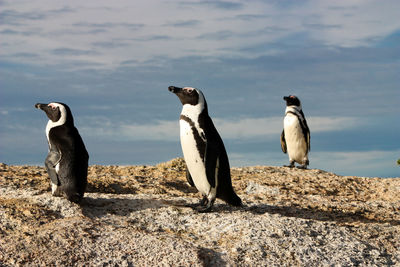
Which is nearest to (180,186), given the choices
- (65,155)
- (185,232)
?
(65,155)

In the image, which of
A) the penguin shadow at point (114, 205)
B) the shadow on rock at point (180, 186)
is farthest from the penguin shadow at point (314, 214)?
the shadow on rock at point (180, 186)

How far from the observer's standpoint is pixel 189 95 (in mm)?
7223

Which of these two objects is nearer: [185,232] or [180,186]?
[185,232]

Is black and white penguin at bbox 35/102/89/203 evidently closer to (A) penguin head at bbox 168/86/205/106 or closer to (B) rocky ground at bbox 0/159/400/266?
(B) rocky ground at bbox 0/159/400/266

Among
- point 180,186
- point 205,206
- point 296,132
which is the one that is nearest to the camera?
point 205,206

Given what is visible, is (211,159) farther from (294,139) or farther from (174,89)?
(294,139)

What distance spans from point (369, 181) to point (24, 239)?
9354 millimetres

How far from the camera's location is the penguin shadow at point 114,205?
23.8 feet

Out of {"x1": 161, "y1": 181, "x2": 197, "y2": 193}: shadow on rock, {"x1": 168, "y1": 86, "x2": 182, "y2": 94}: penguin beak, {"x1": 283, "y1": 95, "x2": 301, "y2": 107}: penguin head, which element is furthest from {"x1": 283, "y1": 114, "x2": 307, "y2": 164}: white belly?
{"x1": 168, "y1": 86, "x2": 182, "y2": 94}: penguin beak

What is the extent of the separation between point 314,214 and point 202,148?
2.33 meters

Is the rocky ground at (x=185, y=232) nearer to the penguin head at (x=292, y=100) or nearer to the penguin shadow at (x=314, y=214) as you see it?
the penguin shadow at (x=314, y=214)

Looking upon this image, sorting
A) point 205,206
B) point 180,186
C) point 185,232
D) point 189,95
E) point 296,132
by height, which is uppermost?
point 189,95

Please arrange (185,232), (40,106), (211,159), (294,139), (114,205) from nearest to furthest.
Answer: (185,232)
(211,159)
(114,205)
(40,106)
(294,139)

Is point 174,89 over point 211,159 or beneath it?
over
